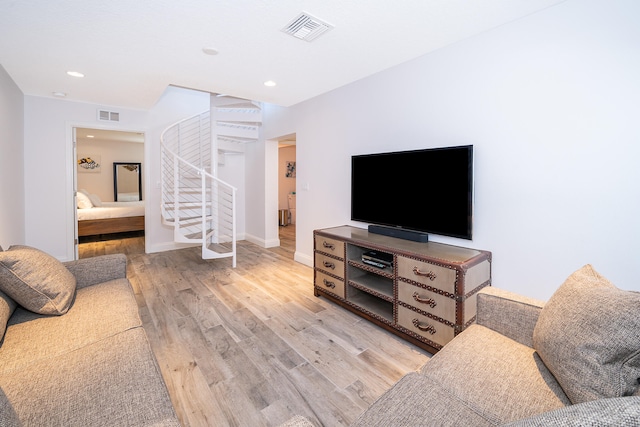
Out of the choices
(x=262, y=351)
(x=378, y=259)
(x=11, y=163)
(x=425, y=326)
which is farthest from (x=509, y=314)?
(x=11, y=163)

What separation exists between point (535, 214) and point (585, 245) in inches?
12.8

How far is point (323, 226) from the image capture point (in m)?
3.80

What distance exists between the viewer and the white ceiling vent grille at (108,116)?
171 inches

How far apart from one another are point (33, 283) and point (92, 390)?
92 cm

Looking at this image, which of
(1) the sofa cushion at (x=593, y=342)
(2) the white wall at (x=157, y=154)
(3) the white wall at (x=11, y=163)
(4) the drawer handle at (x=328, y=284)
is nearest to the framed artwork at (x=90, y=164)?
(2) the white wall at (x=157, y=154)

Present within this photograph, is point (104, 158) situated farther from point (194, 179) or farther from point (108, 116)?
point (194, 179)

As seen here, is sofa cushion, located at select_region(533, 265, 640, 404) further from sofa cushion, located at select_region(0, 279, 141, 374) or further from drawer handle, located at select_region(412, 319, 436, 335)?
sofa cushion, located at select_region(0, 279, 141, 374)

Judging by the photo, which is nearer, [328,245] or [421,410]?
[421,410]

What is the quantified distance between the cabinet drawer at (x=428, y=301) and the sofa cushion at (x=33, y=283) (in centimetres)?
216

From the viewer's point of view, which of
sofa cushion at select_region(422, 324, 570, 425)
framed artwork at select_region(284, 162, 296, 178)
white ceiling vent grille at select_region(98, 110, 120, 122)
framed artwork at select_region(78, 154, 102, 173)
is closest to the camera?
sofa cushion at select_region(422, 324, 570, 425)

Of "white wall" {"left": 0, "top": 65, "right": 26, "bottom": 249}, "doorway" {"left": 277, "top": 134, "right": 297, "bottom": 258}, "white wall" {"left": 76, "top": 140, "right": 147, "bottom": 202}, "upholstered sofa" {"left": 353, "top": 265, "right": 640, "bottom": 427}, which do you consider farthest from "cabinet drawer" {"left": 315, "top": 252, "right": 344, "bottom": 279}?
"white wall" {"left": 76, "top": 140, "right": 147, "bottom": 202}

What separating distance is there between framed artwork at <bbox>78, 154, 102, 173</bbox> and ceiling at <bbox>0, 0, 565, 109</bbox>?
4.99 m

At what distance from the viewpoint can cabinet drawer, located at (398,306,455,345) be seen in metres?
1.96

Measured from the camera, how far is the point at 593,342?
0.93 m
